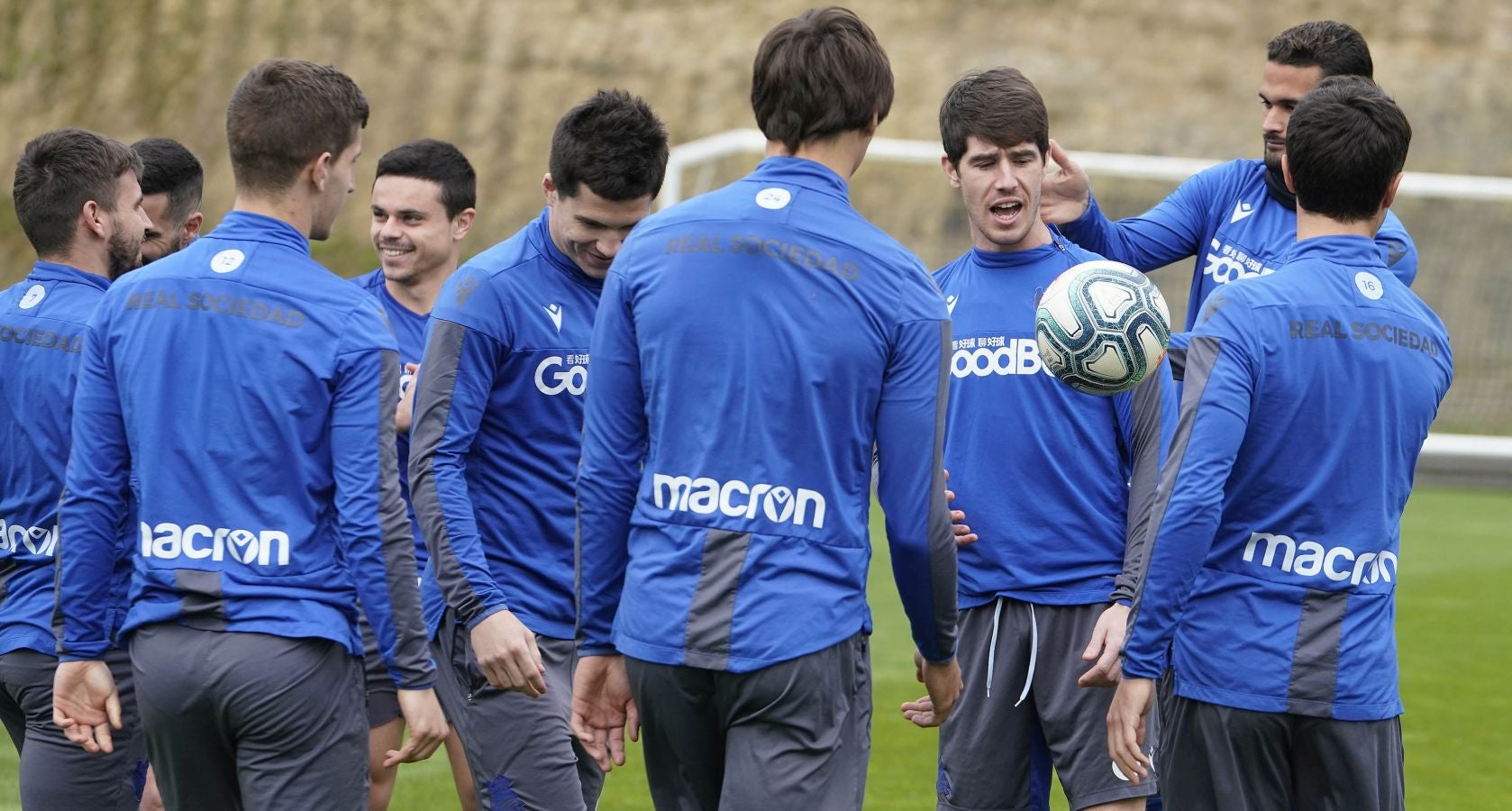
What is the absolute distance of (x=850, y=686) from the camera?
338cm

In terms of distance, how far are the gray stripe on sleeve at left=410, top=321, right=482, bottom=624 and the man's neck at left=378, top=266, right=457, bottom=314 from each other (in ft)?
3.70

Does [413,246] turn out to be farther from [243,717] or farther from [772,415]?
[772,415]

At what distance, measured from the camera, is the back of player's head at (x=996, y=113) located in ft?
15.2

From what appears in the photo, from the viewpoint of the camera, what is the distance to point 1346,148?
3.68 metres

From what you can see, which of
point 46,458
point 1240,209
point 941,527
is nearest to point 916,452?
point 941,527

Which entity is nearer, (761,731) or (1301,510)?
(761,731)

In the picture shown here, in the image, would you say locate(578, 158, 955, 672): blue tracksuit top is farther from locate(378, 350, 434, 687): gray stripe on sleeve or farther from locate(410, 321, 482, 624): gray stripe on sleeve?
locate(410, 321, 482, 624): gray stripe on sleeve

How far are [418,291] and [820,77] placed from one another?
264 cm

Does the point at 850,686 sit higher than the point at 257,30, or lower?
lower

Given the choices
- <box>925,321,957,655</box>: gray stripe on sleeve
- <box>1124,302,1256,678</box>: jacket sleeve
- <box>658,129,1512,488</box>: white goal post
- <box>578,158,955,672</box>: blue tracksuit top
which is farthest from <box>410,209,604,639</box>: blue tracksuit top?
<box>658,129,1512,488</box>: white goal post

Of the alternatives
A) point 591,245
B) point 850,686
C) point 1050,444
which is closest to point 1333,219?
point 1050,444

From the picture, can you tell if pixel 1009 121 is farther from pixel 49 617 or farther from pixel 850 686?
pixel 49 617

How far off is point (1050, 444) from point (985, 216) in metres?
0.67

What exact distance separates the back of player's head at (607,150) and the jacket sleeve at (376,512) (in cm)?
107
